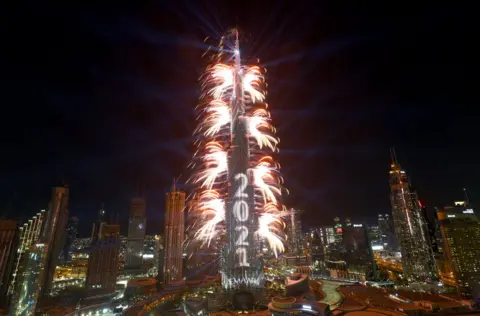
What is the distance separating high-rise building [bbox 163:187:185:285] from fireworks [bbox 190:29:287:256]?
69.7m

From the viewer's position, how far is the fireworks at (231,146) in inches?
1532

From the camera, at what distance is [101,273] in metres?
101

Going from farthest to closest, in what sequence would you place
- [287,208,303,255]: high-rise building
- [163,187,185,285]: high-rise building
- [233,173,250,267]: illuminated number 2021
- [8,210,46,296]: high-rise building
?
[287,208,303,255]: high-rise building, [163,187,185,285]: high-rise building, [8,210,46,296]: high-rise building, [233,173,250,267]: illuminated number 2021

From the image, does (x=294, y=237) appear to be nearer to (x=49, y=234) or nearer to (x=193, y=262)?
(x=193, y=262)

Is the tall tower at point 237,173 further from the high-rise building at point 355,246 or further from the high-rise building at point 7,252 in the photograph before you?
the high-rise building at point 355,246

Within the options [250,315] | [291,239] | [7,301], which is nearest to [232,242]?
[250,315]

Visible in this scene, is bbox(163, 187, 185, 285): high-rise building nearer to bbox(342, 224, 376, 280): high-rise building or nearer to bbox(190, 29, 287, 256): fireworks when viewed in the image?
bbox(190, 29, 287, 256): fireworks

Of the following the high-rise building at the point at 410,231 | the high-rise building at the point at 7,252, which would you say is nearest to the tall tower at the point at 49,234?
the high-rise building at the point at 7,252

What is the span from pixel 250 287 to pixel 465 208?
15896 centimetres

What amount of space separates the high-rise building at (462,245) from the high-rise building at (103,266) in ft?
469

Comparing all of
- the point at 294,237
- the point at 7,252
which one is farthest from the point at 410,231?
the point at 7,252

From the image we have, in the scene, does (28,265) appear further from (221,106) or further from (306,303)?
(306,303)

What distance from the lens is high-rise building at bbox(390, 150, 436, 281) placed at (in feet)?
352

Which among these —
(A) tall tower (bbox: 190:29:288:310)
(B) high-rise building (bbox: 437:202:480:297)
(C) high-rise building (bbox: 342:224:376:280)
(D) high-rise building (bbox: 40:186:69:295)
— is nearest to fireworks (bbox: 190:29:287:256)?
(A) tall tower (bbox: 190:29:288:310)
